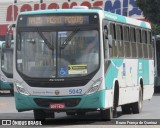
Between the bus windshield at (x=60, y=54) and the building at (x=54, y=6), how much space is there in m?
40.4

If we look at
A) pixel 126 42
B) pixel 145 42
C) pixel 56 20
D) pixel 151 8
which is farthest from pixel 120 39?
pixel 151 8

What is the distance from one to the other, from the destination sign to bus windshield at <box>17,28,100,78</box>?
198 millimetres

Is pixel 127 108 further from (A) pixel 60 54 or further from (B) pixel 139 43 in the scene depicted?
(A) pixel 60 54

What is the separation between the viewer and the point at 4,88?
39.9m

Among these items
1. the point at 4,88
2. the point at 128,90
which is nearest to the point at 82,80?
the point at 128,90

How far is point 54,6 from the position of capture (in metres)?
59.6

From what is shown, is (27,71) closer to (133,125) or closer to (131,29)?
(133,125)

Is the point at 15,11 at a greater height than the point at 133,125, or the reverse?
the point at 15,11

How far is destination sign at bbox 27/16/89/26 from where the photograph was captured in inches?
698

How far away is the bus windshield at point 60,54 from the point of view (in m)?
17.4

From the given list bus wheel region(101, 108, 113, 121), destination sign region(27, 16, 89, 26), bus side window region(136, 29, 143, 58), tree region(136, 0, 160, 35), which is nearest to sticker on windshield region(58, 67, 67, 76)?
destination sign region(27, 16, 89, 26)

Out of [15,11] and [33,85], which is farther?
[15,11]

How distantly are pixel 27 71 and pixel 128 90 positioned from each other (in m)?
4.14

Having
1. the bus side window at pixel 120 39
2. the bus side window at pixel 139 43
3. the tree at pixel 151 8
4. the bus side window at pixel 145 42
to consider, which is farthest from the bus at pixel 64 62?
the tree at pixel 151 8
